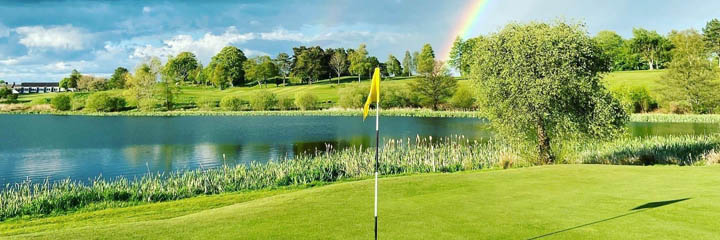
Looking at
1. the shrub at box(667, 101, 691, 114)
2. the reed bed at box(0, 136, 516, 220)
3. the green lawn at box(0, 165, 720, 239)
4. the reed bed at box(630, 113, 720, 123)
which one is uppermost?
the shrub at box(667, 101, 691, 114)

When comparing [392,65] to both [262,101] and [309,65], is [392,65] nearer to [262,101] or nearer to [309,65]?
[309,65]

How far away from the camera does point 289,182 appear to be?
1931 cm

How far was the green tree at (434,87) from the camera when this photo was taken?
80.1m

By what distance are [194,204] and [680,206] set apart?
12253mm

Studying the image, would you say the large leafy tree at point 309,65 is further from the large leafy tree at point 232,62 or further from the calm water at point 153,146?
the calm water at point 153,146

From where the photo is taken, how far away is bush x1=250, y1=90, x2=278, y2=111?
274 feet

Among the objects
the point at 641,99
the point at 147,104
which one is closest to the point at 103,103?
the point at 147,104

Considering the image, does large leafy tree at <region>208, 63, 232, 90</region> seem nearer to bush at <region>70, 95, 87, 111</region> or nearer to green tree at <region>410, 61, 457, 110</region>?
bush at <region>70, 95, 87, 111</region>

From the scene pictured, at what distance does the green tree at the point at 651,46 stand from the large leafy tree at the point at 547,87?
98.1 meters

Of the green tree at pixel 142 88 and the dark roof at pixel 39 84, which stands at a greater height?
the dark roof at pixel 39 84

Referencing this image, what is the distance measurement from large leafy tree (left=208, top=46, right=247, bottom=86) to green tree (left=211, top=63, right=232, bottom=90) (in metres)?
1.10

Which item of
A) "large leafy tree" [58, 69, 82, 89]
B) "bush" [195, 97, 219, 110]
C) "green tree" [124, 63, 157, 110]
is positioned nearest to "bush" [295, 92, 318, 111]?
"bush" [195, 97, 219, 110]

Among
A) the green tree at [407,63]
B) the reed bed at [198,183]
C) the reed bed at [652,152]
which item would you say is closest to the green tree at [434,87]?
the reed bed at [652,152]

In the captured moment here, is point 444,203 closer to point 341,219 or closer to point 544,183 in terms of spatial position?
point 341,219
